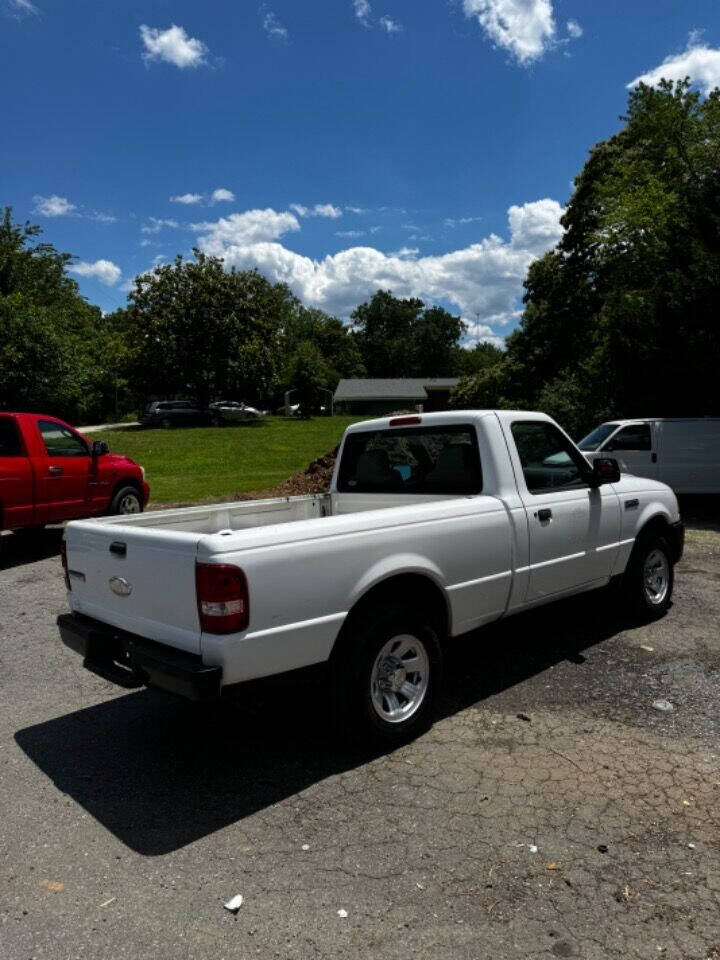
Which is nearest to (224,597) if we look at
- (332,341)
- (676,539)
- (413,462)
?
(413,462)

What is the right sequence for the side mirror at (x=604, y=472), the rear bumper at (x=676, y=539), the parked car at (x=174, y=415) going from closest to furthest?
the side mirror at (x=604, y=472)
the rear bumper at (x=676, y=539)
the parked car at (x=174, y=415)

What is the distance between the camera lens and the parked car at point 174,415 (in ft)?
136

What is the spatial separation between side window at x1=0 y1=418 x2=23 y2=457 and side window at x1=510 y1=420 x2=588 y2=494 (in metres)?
6.85

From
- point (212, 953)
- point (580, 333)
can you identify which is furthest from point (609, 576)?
point (580, 333)

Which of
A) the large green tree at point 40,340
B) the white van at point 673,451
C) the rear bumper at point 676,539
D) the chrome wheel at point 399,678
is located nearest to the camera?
the chrome wheel at point 399,678

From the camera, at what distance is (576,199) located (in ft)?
105

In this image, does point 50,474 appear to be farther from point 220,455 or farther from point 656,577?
point 220,455

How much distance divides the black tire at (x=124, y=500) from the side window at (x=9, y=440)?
70.2 inches

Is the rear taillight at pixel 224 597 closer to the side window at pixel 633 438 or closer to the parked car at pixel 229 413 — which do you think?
the side window at pixel 633 438

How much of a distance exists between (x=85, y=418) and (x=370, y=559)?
54066 mm

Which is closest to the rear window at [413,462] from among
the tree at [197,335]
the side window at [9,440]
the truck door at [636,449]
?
the side window at [9,440]

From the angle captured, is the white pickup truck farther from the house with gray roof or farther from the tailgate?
the house with gray roof

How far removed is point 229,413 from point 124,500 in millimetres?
34435

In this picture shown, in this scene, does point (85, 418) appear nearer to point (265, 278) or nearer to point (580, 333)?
point (265, 278)
